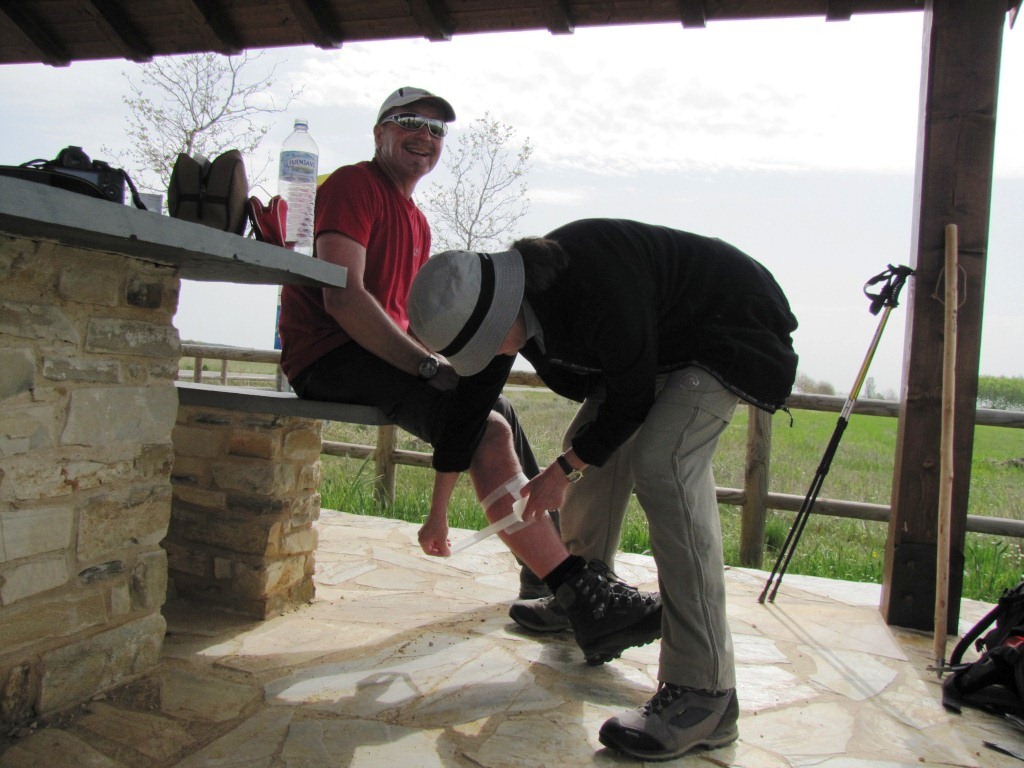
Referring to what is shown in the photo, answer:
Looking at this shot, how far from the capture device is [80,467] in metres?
2.14

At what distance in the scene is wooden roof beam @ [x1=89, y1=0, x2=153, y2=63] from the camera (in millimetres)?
3779

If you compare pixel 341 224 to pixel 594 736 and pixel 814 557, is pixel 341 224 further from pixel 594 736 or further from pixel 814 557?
pixel 814 557

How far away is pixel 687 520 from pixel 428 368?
3.27 ft

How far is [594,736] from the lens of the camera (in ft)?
7.04

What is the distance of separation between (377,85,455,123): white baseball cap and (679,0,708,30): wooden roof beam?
1.00 metres

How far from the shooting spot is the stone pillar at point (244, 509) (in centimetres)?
292

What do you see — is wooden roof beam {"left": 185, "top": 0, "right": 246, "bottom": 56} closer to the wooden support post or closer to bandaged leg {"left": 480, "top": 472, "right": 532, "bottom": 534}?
bandaged leg {"left": 480, "top": 472, "right": 532, "bottom": 534}

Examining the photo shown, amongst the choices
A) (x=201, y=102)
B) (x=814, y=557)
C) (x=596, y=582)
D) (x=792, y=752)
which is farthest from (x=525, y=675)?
(x=201, y=102)

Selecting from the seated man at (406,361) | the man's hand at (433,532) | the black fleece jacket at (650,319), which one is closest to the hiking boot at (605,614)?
the seated man at (406,361)

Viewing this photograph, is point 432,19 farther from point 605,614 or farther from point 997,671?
point 997,671

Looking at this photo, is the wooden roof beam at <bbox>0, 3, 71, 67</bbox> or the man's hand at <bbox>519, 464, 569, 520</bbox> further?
the wooden roof beam at <bbox>0, 3, 71, 67</bbox>

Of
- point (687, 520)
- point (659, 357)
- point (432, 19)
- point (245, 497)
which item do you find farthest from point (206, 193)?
point (687, 520)

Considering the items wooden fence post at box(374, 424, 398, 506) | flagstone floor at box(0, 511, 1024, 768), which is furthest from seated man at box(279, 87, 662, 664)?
wooden fence post at box(374, 424, 398, 506)

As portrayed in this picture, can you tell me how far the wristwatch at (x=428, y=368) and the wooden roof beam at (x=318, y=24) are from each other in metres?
1.86
